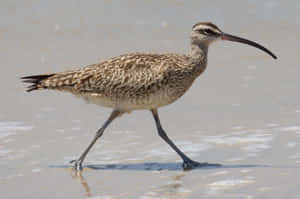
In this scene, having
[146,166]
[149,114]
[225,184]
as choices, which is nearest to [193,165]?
[146,166]

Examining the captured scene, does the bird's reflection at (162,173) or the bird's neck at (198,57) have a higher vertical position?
the bird's neck at (198,57)

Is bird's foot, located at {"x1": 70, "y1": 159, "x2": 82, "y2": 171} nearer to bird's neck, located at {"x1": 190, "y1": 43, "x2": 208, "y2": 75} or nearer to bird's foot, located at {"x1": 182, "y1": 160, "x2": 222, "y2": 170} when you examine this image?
bird's foot, located at {"x1": 182, "y1": 160, "x2": 222, "y2": 170}

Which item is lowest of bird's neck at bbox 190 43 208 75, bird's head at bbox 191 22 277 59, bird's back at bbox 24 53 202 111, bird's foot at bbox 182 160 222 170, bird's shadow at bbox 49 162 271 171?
bird's shadow at bbox 49 162 271 171

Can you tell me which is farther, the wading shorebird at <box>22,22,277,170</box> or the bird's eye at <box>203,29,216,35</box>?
the bird's eye at <box>203,29,216,35</box>

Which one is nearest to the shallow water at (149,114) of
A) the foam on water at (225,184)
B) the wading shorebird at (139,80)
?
the foam on water at (225,184)

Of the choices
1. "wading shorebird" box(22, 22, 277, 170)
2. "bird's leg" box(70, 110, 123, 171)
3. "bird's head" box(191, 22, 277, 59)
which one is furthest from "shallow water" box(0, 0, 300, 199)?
"bird's head" box(191, 22, 277, 59)

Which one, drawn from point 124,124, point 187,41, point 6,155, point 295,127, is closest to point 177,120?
point 124,124

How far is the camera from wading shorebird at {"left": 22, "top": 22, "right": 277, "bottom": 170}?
996cm

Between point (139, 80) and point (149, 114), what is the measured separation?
2.54 meters

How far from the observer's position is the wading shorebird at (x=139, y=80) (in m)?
9.96

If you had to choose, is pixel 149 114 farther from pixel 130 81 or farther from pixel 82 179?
pixel 82 179

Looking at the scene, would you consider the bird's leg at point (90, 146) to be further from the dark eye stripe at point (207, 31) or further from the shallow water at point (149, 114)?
the dark eye stripe at point (207, 31)

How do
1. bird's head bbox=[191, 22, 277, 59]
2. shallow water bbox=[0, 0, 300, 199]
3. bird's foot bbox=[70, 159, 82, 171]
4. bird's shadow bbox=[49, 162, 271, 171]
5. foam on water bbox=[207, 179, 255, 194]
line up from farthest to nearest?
bird's head bbox=[191, 22, 277, 59] < bird's foot bbox=[70, 159, 82, 171] < bird's shadow bbox=[49, 162, 271, 171] < shallow water bbox=[0, 0, 300, 199] < foam on water bbox=[207, 179, 255, 194]

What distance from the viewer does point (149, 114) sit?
1248 cm
